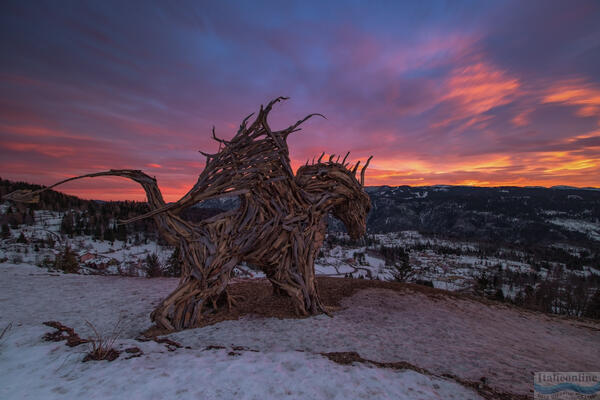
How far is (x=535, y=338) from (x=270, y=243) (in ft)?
29.0

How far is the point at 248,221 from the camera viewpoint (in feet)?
25.4

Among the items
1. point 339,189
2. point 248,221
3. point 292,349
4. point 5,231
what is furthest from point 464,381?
point 5,231

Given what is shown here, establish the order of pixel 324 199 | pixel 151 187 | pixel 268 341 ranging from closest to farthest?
1. pixel 268 341
2. pixel 151 187
3. pixel 324 199

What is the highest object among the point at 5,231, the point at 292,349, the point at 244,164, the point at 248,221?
the point at 244,164

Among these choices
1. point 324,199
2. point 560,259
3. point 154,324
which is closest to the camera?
point 154,324

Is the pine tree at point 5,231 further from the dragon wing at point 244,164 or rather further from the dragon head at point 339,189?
the dragon head at point 339,189

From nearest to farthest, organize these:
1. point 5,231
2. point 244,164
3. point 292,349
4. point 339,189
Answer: point 292,349 < point 244,164 < point 339,189 < point 5,231

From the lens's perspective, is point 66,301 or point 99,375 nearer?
point 99,375

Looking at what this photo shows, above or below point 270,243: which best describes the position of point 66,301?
below

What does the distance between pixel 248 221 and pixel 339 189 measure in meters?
3.86

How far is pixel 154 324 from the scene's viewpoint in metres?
7.20

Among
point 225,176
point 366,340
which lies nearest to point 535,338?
point 366,340

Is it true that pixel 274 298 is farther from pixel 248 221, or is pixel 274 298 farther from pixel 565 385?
pixel 565 385

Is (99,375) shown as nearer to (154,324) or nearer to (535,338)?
(154,324)
